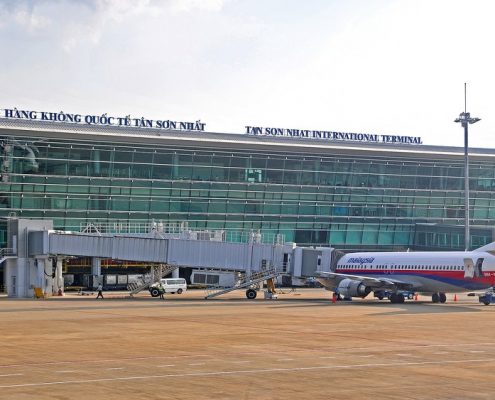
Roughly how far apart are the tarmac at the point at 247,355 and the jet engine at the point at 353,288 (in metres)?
15.4

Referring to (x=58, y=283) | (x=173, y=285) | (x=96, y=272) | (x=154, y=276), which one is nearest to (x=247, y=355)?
(x=154, y=276)

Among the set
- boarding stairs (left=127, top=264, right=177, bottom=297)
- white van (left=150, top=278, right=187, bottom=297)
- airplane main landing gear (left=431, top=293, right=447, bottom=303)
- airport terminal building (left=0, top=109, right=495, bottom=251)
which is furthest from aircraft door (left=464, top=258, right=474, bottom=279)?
airport terminal building (left=0, top=109, right=495, bottom=251)

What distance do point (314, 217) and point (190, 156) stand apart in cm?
1862

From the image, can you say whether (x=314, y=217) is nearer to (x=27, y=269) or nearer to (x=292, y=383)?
(x=27, y=269)

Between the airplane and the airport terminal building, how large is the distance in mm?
31714

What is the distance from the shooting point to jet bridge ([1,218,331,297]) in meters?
80.2

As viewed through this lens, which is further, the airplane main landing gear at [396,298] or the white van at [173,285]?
the white van at [173,285]

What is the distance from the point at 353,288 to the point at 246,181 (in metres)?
39.4

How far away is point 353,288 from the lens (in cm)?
7844

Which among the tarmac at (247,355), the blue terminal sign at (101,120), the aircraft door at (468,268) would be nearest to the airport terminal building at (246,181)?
the blue terminal sign at (101,120)

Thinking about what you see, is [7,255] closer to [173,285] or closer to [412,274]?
[173,285]

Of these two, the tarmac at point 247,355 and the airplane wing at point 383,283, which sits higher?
the airplane wing at point 383,283

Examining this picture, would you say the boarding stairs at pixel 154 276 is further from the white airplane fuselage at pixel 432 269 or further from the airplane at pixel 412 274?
the white airplane fuselage at pixel 432 269

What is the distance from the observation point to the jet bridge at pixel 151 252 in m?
80.2
